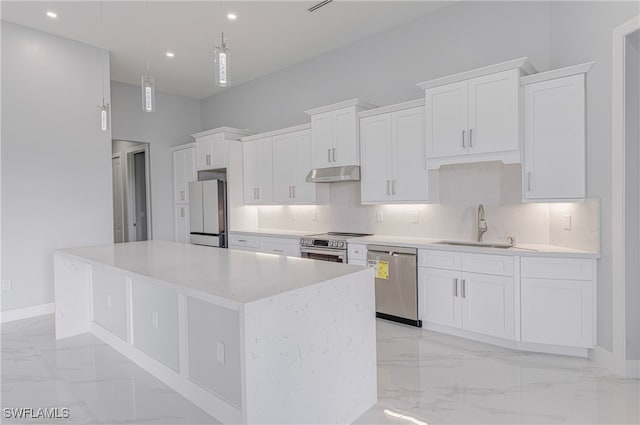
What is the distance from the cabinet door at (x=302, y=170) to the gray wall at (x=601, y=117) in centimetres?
301

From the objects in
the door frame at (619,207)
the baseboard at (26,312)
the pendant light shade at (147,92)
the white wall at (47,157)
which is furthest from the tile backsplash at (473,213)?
the baseboard at (26,312)

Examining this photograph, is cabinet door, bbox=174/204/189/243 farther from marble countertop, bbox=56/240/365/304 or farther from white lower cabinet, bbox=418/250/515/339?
white lower cabinet, bbox=418/250/515/339

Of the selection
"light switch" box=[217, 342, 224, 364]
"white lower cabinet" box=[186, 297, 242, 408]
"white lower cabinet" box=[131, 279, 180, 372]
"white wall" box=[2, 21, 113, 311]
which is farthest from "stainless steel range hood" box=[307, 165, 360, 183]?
"white wall" box=[2, 21, 113, 311]

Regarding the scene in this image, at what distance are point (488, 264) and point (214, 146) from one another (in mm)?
4340

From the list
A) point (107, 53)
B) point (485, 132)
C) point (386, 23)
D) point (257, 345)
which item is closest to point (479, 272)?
point (485, 132)

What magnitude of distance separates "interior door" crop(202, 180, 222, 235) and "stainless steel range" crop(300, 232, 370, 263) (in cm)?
170

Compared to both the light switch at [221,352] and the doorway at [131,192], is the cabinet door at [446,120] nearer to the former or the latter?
the light switch at [221,352]

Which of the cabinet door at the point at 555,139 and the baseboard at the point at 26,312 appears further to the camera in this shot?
Answer: the baseboard at the point at 26,312

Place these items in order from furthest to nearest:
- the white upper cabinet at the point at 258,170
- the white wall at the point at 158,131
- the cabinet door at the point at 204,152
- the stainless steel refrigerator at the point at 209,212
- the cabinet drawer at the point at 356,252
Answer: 1. the white wall at the point at 158,131
2. the cabinet door at the point at 204,152
3. the stainless steel refrigerator at the point at 209,212
4. the white upper cabinet at the point at 258,170
5. the cabinet drawer at the point at 356,252

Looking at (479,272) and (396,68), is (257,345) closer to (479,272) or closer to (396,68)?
(479,272)

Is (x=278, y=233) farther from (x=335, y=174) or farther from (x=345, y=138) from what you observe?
(x=345, y=138)

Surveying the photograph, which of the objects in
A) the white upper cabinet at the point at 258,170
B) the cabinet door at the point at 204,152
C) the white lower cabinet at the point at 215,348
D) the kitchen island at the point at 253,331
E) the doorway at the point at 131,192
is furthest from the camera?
the doorway at the point at 131,192

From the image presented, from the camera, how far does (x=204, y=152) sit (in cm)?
606

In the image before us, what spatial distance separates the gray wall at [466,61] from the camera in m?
2.81
